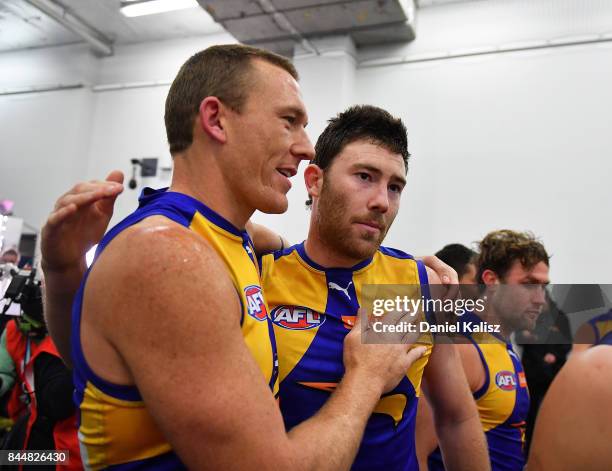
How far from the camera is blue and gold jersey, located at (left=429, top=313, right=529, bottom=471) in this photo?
262cm

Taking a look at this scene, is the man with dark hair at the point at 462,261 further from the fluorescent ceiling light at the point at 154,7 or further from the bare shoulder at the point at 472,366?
the fluorescent ceiling light at the point at 154,7

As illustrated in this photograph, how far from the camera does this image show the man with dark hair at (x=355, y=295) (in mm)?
1574

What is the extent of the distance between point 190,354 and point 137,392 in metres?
0.17

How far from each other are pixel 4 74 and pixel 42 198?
9.00ft

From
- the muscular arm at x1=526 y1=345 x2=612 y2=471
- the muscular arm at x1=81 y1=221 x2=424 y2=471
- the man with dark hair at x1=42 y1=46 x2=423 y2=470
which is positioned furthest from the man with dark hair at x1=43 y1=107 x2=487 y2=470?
the muscular arm at x1=81 y1=221 x2=424 y2=471

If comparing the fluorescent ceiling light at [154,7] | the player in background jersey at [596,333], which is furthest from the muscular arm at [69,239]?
the fluorescent ceiling light at [154,7]

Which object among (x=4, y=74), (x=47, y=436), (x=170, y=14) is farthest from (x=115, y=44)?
(x=47, y=436)

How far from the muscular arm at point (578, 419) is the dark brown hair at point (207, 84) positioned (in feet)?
3.48

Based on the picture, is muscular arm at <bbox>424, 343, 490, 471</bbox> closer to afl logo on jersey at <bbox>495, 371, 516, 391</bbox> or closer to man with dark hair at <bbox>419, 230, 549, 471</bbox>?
man with dark hair at <bbox>419, 230, 549, 471</bbox>

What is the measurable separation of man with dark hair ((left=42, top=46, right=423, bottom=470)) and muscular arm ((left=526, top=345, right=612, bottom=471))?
401 millimetres

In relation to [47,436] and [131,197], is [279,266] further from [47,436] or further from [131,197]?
[131,197]

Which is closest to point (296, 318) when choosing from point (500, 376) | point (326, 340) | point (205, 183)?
point (326, 340)

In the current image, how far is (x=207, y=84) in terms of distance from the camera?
4.32ft

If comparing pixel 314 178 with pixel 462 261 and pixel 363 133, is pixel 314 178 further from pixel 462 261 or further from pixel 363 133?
pixel 462 261
